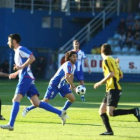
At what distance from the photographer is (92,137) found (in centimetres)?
1388

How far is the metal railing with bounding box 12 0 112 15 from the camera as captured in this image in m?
46.9

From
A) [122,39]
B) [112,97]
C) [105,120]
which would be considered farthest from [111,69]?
[122,39]

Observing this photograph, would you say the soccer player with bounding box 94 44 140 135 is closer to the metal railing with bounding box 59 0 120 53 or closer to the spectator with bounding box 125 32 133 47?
the spectator with bounding box 125 32 133 47

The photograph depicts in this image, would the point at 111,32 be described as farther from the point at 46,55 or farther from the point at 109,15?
the point at 46,55

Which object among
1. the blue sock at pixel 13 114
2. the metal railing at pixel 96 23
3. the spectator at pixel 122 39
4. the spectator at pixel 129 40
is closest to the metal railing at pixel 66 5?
the metal railing at pixel 96 23

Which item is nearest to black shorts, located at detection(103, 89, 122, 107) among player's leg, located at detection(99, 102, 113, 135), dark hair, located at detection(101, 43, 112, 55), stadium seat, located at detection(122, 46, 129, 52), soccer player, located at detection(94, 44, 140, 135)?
soccer player, located at detection(94, 44, 140, 135)

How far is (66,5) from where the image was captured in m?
47.6

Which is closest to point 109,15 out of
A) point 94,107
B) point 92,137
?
point 94,107

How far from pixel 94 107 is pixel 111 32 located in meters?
24.6

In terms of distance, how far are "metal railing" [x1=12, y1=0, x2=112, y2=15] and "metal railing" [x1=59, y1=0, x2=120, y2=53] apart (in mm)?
526

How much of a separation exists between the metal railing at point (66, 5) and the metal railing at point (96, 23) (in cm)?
53

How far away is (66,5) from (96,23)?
2509mm

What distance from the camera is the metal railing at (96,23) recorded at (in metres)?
45.8

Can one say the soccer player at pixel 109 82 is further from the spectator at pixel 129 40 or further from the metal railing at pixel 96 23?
the metal railing at pixel 96 23
